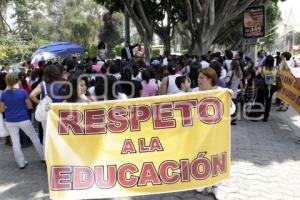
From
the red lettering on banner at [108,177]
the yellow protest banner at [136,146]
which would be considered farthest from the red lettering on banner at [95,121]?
the red lettering on banner at [108,177]

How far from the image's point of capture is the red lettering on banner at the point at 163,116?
15.6 feet

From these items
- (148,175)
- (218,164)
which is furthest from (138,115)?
(218,164)

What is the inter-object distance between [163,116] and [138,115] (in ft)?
0.95

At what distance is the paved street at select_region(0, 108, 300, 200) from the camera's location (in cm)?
542

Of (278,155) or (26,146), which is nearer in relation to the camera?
(278,155)

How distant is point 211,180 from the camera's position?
4.73m

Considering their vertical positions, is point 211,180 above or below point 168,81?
below

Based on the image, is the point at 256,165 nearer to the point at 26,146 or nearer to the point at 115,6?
the point at 26,146

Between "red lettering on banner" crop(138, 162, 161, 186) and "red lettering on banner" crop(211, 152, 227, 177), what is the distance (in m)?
0.67

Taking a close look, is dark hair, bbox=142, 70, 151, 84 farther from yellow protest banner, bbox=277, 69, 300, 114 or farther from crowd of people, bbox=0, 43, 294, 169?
yellow protest banner, bbox=277, 69, 300, 114

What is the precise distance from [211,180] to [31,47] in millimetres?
28845

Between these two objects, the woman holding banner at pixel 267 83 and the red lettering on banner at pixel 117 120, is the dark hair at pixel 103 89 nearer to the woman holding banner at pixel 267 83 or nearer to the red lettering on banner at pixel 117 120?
the red lettering on banner at pixel 117 120

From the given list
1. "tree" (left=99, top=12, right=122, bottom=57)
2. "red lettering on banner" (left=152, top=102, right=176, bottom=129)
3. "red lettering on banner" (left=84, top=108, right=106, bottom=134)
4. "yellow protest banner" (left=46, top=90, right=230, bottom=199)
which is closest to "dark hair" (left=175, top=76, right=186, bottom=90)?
"yellow protest banner" (left=46, top=90, right=230, bottom=199)

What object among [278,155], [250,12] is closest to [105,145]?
[278,155]
